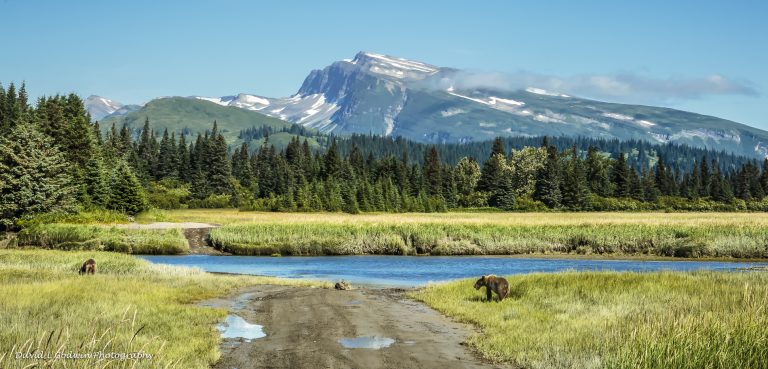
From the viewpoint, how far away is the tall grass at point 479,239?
2103 inches

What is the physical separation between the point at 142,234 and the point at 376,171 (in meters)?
98.0

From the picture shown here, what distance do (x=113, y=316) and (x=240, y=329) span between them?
331 centimetres

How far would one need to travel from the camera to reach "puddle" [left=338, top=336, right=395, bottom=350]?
16.1 metres

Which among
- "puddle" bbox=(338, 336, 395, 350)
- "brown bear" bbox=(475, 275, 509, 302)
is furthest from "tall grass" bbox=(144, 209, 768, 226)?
"puddle" bbox=(338, 336, 395, 350)

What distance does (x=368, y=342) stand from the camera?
54.4ft

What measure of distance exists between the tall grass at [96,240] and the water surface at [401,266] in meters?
2.99

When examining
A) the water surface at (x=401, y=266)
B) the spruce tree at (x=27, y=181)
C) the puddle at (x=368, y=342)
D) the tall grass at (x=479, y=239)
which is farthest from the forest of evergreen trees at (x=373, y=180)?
the puddle at (x=368, y=342)

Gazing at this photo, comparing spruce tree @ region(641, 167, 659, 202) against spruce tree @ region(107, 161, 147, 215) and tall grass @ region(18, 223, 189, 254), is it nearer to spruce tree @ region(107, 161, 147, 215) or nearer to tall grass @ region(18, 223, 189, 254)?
spruce tree @ region(107, 161, 147, 215)

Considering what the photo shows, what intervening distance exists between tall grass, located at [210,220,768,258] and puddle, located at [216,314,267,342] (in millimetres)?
38003

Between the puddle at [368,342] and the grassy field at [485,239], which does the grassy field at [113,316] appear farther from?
the grassy field at [485,239]

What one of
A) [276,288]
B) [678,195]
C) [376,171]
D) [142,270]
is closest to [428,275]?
[276,288]

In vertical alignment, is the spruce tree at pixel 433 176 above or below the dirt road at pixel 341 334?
above

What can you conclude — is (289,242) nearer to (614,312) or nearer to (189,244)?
(189,244)

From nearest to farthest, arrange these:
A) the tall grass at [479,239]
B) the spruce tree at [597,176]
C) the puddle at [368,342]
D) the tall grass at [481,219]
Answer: the puddle at [368,342]
the tall grass at [479,239]
the tall grass at [481,219]
the spruce tree at [597,176]
